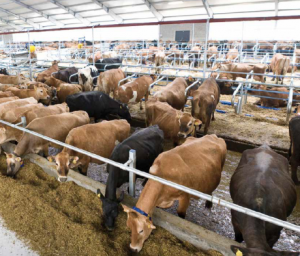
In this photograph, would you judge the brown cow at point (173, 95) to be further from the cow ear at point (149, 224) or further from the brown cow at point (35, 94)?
the cow ear at point (149, 224)

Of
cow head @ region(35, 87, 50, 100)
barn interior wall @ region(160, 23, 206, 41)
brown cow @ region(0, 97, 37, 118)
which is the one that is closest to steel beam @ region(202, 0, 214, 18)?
barn interior wall @ region(160, 23, 206, 41)

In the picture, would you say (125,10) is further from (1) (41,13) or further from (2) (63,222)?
(2) (63,222)

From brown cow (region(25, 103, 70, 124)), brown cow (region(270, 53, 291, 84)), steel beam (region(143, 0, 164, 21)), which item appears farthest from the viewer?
steel beam (region(143, 0, 164, 21))

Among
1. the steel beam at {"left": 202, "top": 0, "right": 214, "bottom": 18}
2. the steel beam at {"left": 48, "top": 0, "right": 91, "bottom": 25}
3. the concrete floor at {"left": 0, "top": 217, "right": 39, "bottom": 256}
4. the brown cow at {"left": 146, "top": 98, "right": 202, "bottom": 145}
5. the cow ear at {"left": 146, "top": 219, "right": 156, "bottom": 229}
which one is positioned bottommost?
the concrete floor at {"left": 0, "top": 217, "right": 39, "bottom": 256}

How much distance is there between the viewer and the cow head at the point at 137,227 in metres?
2.57

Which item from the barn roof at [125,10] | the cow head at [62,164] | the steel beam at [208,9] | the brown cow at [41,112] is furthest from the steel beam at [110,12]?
the cow head at [62,164]

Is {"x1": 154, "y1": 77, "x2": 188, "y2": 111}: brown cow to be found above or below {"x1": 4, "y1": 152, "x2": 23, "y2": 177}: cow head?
above

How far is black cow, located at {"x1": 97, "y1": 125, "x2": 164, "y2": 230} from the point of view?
9.96ft

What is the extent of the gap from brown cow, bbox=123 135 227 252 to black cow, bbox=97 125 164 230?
440mm

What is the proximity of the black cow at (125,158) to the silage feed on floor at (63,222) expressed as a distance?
22cm

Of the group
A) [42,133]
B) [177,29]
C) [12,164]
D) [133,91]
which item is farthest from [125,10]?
[12,164]

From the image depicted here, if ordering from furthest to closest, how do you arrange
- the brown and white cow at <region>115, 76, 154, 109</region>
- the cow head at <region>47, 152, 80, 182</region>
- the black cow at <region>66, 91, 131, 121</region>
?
the brown and white cow at <region>115, 76, 154, 109</region>, the black cow at <region>66, 91, 131, 121</region>, the cow head at <region>47, 152, 80, 182</region>

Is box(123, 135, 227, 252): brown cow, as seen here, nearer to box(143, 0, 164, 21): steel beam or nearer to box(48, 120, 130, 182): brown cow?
box(48, 120, 130, 182): brown cow

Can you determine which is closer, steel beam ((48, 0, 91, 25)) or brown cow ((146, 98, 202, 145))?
brown cow ((146, 98, 202, 145))
